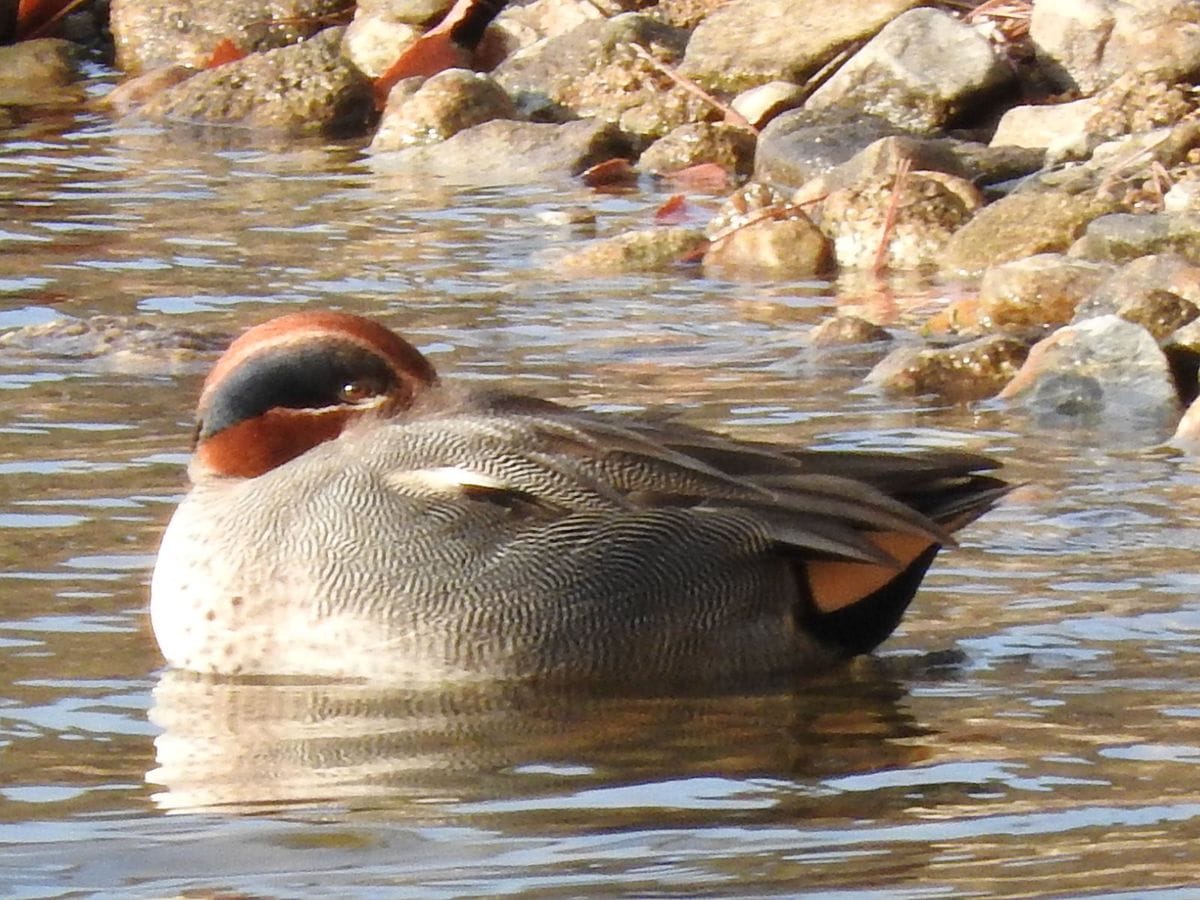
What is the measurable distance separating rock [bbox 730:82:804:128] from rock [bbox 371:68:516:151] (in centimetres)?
160

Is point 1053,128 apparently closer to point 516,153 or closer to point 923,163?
point 923,163

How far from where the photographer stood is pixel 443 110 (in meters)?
14.3

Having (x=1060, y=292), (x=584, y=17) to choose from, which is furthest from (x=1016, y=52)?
(x=1060, y=292)

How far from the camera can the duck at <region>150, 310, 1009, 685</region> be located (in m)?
5.41

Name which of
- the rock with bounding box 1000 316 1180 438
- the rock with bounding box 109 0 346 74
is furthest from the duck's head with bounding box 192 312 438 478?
the rock with bounding box 109 0 346 74

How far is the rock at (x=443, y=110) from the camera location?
14320 millimetres

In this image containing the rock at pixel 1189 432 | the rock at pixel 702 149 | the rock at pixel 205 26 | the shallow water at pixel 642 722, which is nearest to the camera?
the shallow water at pixel 642 722

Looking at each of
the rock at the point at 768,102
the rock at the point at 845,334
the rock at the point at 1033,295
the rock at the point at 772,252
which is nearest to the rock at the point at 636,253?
the rock at the point at 772,252

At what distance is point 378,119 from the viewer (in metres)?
15.6

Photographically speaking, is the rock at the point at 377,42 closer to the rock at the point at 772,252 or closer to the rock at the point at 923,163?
the rock at the point at 923,163

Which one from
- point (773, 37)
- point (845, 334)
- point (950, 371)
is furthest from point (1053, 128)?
point (950, 371)

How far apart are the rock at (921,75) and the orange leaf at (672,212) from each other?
3.74ft

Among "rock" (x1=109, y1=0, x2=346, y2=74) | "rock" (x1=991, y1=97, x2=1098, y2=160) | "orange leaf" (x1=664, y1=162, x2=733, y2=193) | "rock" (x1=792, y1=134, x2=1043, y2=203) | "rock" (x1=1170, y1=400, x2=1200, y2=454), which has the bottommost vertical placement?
"rock" (x1=1170, y1=400, x2=1200, y2=454)

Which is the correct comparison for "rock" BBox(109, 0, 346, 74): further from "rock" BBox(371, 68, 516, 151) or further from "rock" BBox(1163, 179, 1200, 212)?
"rock" BBox(1163, 179, 1200, 212)
